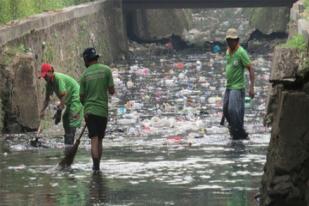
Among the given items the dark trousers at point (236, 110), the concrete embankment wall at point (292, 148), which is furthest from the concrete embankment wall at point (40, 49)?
the concrete embankment wall at point (292, 148)

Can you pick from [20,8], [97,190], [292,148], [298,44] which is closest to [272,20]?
[20,8]

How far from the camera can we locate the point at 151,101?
28578mm

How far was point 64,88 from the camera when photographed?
17.8 meters

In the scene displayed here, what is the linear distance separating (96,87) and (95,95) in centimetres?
10

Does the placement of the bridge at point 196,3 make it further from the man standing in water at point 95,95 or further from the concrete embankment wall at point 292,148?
the concrete embankment wall at point 292,148

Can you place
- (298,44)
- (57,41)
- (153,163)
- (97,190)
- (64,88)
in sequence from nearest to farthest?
(97,190) → (153,163) → (64,88) → (298,44) → (57,41)

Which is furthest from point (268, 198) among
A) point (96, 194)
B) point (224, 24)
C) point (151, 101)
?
point (224, 24)

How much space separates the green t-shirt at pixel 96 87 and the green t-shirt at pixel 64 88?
9.18 ft

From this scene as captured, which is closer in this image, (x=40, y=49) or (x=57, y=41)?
(x=40, y=49)

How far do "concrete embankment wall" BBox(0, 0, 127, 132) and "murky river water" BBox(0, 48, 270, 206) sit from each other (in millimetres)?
1100

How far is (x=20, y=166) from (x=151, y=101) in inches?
516

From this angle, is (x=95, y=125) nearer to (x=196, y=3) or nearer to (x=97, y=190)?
(x=97, y=190)

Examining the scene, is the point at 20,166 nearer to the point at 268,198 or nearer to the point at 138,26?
the point at 268,198

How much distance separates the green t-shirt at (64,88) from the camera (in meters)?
17.8
